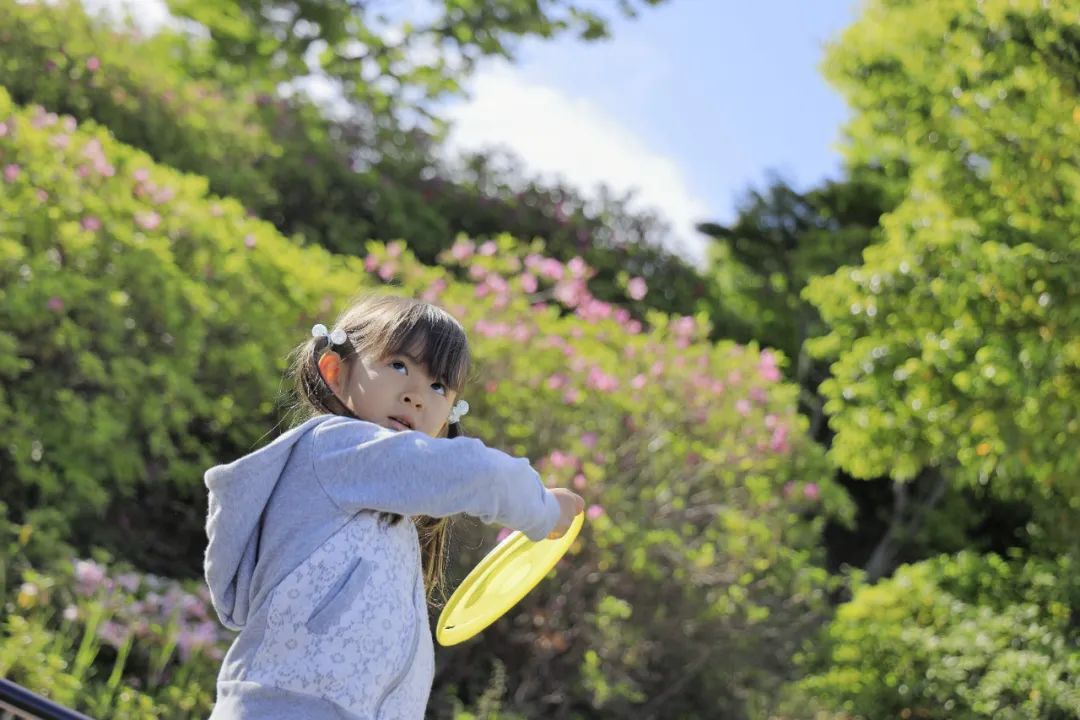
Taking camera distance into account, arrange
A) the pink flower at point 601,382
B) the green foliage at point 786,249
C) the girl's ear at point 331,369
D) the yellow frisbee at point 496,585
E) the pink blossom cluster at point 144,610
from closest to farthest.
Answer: the girl's ear at point 331,369 → the yellow frisbee at point 496,585 → the pink blossom cluster at point 144,610 → the pink flower at point 601,382 → the green foliage at point 786,249

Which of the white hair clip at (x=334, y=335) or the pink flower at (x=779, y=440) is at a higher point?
the pink flower at (x=779, y=440)

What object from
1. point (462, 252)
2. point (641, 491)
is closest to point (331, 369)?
point (641, 491)

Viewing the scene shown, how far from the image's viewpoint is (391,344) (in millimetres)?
2262

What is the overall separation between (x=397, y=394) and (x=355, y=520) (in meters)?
0.22

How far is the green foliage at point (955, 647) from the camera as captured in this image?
6.51 metres

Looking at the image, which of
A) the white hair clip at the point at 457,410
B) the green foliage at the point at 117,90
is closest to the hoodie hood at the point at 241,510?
the white hair clip at the point at 457,410

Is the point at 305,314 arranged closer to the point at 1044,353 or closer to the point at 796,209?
the point at 1044,353

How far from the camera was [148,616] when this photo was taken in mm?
5180

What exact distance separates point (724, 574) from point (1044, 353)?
177cm

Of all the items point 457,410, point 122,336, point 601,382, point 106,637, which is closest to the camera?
point 457,410

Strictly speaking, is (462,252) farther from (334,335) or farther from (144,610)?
(334,335)

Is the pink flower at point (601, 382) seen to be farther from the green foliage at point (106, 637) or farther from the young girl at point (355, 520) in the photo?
the young girl at point (355, 520)

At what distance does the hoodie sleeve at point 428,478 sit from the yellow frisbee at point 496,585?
32 cm

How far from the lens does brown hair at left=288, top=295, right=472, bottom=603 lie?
7.43 ft
